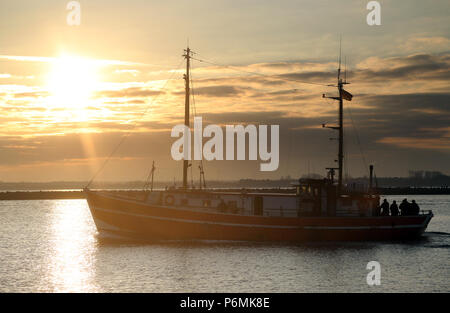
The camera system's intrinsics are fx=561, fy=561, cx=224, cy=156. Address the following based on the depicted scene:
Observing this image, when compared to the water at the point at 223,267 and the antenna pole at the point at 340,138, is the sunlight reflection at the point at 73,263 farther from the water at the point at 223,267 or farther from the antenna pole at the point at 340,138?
the antenna pole at the point at 340,138

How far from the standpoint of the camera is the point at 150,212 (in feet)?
155

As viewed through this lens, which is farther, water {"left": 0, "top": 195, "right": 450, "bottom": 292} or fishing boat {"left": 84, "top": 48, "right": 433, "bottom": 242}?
fishing boat {"left": 84, "top": 48, "right": 433, "bottom": 242}

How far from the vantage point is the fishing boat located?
4697cm

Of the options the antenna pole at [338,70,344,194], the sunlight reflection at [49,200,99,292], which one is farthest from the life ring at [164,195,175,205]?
the antenna pole at [338,70,344,194]

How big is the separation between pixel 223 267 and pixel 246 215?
9245 millimetres

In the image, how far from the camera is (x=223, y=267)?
38.2 metres

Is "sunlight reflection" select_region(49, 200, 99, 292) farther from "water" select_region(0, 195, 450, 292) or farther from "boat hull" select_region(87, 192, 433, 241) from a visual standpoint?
"boat hull" select_region(87, 192, 433, 241)

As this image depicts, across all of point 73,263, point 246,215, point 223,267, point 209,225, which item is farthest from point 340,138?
point 73,263

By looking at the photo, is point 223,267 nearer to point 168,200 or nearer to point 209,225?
point 209,225

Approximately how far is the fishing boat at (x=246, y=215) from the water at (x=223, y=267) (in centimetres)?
102

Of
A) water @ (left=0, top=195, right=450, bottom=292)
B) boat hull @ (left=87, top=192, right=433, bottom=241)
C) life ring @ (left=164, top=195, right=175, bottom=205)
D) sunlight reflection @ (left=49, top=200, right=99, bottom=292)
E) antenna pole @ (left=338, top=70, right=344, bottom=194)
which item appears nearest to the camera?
water @ (left=0, top=195, right=450, bottom=292)

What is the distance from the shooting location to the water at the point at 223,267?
33438 millimetres

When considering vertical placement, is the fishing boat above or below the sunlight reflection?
above

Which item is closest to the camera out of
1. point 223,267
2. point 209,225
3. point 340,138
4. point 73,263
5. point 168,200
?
point 223,267
